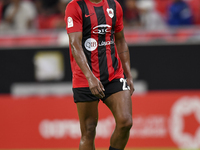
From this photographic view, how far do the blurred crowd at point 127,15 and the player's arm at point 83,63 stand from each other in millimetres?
4526

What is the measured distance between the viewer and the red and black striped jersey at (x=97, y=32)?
4055 mm

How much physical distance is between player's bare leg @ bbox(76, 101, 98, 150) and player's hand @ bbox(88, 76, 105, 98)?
36 cm

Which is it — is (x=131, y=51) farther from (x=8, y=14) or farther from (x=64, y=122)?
(x=8, y=14)

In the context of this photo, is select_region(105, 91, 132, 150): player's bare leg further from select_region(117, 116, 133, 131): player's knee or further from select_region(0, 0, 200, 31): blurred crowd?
select_region(0, 0, 200, 31): blurred crowd

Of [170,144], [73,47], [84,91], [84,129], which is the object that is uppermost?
[73,47]

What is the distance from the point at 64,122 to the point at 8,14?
11.1 ft

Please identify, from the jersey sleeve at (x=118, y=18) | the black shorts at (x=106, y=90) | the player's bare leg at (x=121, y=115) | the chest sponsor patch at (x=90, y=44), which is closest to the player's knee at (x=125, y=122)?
the player's bare leg at (x=121, y=115)

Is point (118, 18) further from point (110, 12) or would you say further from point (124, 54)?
point (124, 54)

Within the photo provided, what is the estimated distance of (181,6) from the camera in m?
8.73

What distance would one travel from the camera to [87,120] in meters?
4.28

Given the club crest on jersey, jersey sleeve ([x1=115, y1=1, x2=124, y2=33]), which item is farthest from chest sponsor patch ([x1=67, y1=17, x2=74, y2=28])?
jersey sleeve ([x1=115, y1=1, x2=124, y2=33])

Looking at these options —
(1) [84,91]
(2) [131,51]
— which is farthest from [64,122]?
(1) [84,91]

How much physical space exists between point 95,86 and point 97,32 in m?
0.59

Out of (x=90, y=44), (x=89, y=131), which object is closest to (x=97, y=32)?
(x=90, y=44)
